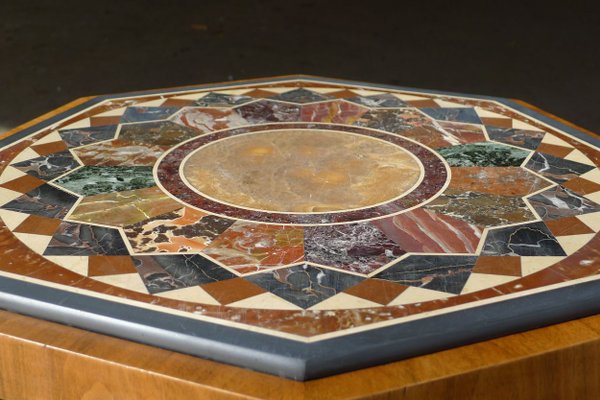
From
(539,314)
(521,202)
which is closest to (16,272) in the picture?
(539,314)

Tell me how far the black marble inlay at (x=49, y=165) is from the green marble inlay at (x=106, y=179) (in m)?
0.05

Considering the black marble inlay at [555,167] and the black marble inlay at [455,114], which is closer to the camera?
the black marble inlay at [555,167]

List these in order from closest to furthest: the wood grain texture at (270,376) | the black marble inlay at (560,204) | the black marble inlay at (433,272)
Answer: the wood grain texture at (270,376) → the black marble inlay at (433,272) → the black marble inlay at (560,204)

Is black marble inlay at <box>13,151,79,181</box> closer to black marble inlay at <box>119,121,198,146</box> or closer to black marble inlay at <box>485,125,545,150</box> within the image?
black marble inlay at <box>119,121,198,146</box>

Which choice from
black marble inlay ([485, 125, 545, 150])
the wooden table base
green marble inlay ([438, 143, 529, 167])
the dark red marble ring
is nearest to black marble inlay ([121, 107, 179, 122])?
the dark red marble ring

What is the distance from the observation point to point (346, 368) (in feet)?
5.43

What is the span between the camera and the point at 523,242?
2.14m

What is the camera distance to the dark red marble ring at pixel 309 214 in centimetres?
229

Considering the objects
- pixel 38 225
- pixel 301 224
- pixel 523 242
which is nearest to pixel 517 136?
pixel 523 242

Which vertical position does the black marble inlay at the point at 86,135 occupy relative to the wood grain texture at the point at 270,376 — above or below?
above

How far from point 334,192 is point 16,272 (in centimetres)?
90

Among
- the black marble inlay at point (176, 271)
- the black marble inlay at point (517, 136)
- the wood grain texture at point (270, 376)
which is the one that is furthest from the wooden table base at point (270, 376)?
the black marble inlay at point (517, 136)

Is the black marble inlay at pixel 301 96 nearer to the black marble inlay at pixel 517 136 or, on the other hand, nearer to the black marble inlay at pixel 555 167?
the black marble inlay at pixel 517 136

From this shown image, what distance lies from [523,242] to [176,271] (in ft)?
2.76
